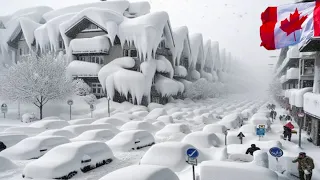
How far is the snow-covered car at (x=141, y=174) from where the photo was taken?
724 cm

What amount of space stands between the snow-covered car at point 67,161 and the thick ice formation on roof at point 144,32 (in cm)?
2750

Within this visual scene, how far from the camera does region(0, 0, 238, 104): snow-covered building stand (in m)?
38.4

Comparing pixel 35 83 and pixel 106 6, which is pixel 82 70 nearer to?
pixel 35 83

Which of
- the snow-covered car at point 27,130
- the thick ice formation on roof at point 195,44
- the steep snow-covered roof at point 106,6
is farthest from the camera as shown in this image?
the thick ice formation on roof at point 195,44

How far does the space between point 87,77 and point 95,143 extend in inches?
1195

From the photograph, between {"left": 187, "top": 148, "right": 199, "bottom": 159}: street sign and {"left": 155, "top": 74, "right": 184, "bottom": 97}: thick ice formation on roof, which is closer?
{"left": 187, "top": 148, "right": 199, "bottom": 159}: street sign

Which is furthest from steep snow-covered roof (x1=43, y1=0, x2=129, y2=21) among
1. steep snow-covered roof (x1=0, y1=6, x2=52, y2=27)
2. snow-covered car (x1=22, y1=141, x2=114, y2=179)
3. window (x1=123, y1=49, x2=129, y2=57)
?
snow-covered car (x1=22, y1=141, x2=114, y2=179)

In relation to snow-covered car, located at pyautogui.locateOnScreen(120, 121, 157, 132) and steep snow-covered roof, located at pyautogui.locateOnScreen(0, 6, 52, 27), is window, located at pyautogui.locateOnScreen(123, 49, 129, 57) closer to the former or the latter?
snow-covered car, located at pyautogui.locateOnScreen(120, 121, 157, 132)

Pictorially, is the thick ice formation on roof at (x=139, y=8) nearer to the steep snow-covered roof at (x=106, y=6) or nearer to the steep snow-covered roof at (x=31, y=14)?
the steep snow-covered roof at (x=106, y=6)

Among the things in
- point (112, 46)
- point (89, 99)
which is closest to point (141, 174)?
point (89, 99)

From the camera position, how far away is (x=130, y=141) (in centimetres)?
1591

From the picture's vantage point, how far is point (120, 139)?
52.7 feet

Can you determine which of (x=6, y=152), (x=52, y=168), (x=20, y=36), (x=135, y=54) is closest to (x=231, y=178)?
(x=52, y=168)

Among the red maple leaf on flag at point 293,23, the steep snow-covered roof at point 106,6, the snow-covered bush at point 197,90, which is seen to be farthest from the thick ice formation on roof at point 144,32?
the red maple leaf on flag at point 293,23
